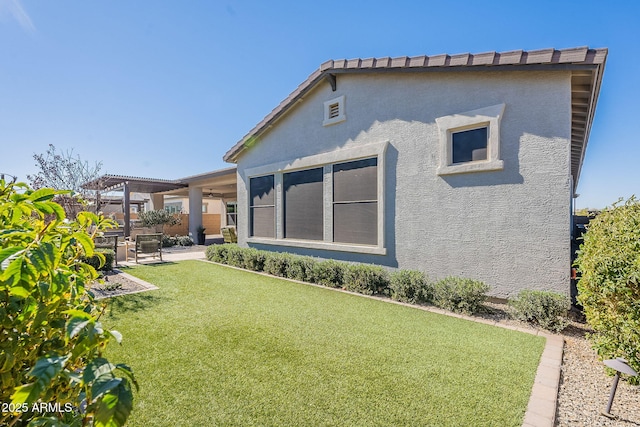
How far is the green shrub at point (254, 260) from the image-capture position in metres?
10.2

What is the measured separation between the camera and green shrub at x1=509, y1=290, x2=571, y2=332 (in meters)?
4.93

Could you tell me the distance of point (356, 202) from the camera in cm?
849

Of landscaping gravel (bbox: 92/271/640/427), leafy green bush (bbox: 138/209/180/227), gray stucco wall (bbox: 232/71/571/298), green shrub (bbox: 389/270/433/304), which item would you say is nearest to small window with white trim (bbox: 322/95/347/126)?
gray stucco wall (bbox: 232/71/571/298)

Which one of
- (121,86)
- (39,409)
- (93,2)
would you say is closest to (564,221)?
(39,409)

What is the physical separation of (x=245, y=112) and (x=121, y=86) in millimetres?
6092

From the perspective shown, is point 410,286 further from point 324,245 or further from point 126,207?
point 126,207

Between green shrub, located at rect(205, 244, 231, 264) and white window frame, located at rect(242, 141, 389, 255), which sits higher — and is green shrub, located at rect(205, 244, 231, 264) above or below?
below

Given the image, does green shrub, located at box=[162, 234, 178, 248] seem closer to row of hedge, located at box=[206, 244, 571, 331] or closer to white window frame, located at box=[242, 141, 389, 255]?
white window frame, located at box=[242, 141, 389, 255]

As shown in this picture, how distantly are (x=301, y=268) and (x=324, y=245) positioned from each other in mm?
1089

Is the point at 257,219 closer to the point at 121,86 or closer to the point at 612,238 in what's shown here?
the point at 121,86

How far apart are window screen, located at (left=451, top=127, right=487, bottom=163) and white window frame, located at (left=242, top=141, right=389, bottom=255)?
183 centimetres

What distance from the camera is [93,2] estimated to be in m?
6.96

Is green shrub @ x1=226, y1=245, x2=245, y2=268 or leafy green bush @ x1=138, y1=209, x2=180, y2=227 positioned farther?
leafy green bush @ x1=138, y1=209, x2=180, y2=227

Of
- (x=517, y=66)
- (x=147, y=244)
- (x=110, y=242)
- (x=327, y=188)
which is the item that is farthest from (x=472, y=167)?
(x=110, y=242)
